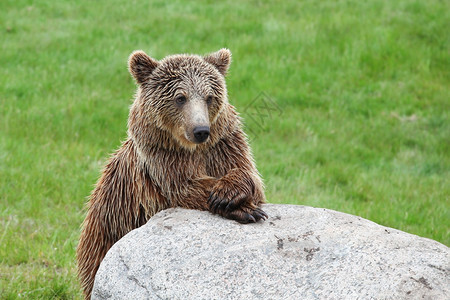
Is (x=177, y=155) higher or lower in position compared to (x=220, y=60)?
lower

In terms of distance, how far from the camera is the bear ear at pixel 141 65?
507cm

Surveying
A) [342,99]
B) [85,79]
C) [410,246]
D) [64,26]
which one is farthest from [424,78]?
[410,246]

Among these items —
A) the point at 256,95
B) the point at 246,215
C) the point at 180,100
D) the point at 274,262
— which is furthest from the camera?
the point at 256,95

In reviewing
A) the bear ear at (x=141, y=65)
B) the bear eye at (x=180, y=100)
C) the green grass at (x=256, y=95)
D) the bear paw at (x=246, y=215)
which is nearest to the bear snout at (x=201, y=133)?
the bear eye at (x=180, y=100)

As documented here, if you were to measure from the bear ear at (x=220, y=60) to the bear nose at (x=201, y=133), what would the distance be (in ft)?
2.58

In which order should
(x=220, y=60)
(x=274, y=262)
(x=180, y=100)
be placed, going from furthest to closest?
(x=220, y=60)
(x=180, y=100)
(x=274, y=262)

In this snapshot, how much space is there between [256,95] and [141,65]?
5.59 meters

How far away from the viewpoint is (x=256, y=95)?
1057 centimetres

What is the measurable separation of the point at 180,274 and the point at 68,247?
130 inches

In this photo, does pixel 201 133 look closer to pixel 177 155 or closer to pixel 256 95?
pixel 177 155

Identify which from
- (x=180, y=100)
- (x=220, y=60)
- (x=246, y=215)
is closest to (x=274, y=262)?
(x=246, y=215)

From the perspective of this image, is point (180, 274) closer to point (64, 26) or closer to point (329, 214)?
point (329, 214)

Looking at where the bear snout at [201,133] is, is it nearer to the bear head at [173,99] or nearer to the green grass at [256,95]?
the bear head at [173,99]

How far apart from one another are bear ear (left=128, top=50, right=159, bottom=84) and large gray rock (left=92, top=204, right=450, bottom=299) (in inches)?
48.5
